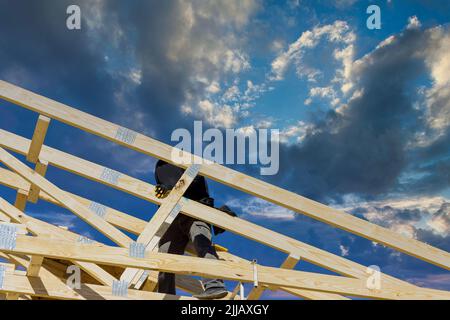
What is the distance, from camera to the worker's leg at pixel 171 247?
4.16 meters

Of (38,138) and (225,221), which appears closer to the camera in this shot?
(225,221)

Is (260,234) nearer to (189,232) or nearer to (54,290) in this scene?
(189,232)

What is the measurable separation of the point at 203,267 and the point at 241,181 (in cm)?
73

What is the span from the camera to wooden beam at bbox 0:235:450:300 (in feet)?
9.42

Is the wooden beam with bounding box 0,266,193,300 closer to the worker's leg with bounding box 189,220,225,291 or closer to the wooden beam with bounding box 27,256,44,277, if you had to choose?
the wooden beam with bounding box 27,256,44,277

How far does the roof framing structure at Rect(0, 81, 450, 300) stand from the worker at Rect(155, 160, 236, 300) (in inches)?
6.4

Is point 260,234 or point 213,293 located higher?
point 260,234

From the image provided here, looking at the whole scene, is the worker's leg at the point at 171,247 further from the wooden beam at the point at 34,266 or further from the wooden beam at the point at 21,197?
the wooden beam at the point at 21,197

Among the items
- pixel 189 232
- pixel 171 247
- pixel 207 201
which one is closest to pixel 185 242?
pixel 171 247

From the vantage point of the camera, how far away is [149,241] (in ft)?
11.2

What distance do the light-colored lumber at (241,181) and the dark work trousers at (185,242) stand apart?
653mm

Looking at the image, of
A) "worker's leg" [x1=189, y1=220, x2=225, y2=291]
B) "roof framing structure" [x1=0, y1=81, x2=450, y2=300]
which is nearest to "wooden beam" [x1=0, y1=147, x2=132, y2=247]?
"roof framing structure" [x1=0, y1=81, x2=450, y2=300]
